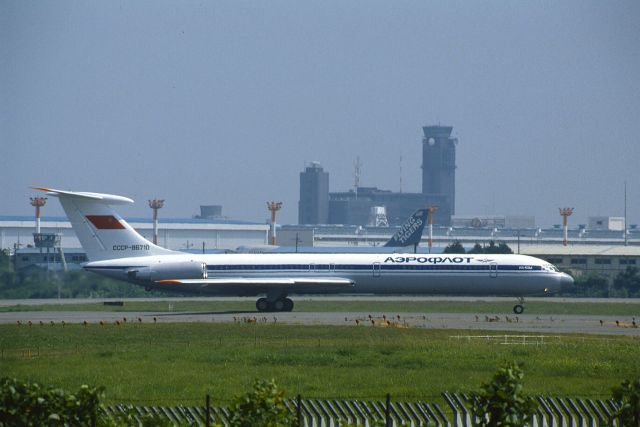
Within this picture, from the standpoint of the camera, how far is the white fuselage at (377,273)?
6656 cm

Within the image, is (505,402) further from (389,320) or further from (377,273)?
(377,273)

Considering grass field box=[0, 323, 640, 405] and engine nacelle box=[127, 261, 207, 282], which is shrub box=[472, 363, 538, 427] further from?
engine nacelle box=[127, 261, 207, 282]

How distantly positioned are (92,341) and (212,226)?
144 metres

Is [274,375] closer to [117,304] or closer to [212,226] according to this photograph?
[117,304]

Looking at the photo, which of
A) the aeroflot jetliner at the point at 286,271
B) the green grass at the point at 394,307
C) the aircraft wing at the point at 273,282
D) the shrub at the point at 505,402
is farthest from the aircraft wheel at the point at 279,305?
the shrub at the point at 505,402

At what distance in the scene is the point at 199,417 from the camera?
21.3 m

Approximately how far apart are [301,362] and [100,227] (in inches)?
1389

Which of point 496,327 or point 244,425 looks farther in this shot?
point 496,327

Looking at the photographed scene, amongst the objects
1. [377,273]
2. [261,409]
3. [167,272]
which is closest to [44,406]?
[261,409]

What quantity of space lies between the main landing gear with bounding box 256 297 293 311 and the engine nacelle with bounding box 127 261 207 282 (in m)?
4.20

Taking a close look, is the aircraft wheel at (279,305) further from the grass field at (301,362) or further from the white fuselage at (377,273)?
the grass field at (301,362)

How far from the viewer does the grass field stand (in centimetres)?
2886

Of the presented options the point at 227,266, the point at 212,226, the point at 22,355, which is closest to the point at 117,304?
the point at 227,266

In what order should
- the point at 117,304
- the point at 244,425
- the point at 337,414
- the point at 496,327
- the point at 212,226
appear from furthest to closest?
the point at 212,226
the point at 117,304
the point at 496,327
the point at 337,414
the point at 244,425
